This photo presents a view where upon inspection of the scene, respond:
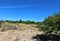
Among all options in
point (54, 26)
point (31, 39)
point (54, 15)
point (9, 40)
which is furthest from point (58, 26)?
point (9, 40)

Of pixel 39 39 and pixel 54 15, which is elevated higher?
pixel 54 15

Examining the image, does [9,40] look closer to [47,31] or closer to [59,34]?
[47,31]

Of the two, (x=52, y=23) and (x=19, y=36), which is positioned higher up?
(x=52, y=23)

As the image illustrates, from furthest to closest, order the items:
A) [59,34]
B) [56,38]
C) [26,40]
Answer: [59,34] → [56,38] → [26,40]

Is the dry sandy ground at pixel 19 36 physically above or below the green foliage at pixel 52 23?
Answer: below

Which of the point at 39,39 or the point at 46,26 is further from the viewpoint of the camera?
the point at 46,26

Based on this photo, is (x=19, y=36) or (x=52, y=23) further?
(x=19, y=36)

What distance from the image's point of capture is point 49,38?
25.7 meters

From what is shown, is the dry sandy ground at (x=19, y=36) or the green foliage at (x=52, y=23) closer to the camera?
the dry sandy ground at (x=19, y=36)

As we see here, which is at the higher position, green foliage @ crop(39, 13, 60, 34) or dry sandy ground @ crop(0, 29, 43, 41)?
green foliage @ crop(39, 13, 60, 34)

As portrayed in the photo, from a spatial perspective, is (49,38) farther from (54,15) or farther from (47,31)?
(54,15)

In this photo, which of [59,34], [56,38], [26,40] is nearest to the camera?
[26,40]

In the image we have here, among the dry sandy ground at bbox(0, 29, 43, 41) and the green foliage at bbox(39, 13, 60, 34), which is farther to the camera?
the green foliage at bbox(39, 13, 60, 34)

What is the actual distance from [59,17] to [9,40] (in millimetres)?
7558
